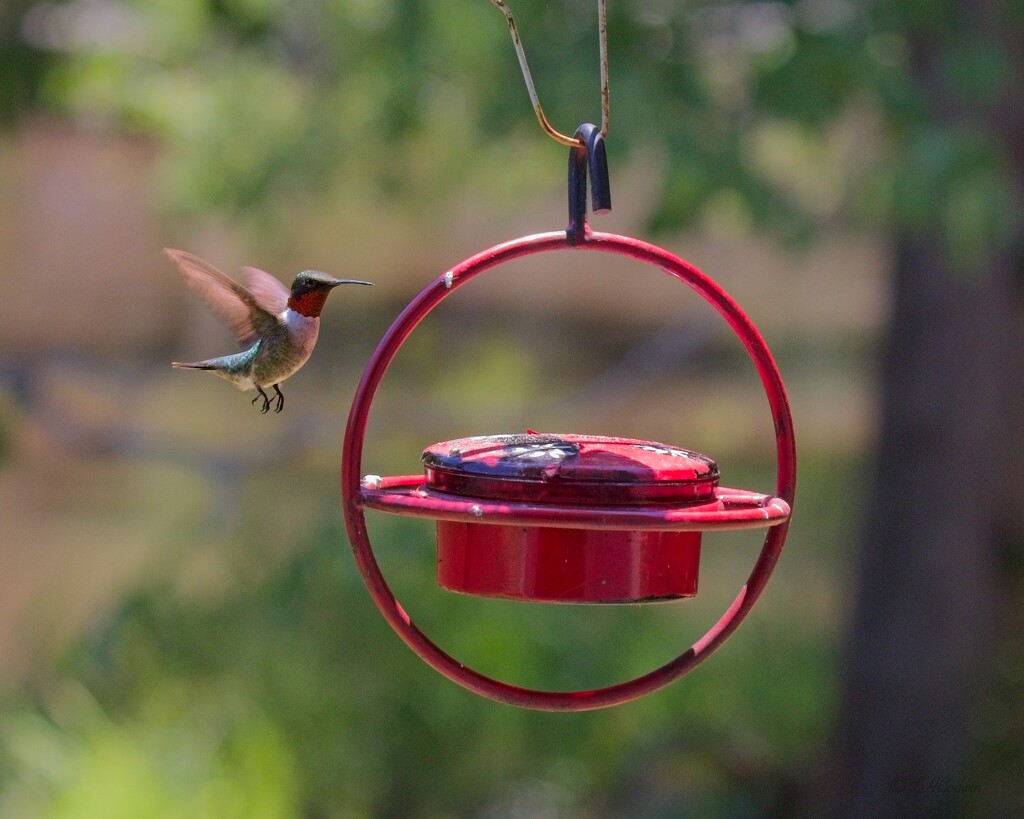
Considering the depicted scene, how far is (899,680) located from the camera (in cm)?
584

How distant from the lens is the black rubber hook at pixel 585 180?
160 cm

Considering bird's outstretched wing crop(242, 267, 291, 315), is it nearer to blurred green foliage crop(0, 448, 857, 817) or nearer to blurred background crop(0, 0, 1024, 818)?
blurred background crop(0, 0, 1024, 818)

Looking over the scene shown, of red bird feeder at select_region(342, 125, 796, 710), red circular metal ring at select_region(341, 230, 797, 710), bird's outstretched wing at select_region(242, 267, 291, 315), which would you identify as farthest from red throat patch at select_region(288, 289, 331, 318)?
red circular metal ring at select_region(341, 230, 797, 710)

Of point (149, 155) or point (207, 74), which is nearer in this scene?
point (207, 74)

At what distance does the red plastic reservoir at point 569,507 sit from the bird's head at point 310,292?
412mm

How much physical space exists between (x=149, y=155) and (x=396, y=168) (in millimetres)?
1960

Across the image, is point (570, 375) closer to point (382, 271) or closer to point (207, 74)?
point (382, 271)

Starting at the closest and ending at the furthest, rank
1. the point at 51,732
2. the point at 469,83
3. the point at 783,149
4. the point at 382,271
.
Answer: the point at 469,83 < the point at 51,732 < the point at 783,149 < the point at 382,271

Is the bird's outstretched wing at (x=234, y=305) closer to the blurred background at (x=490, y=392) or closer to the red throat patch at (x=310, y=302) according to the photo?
the red throat patch at (x=310, y=302)

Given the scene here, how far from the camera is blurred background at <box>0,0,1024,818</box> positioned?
4.43m

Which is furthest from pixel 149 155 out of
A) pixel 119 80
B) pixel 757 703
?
pixel 757 703

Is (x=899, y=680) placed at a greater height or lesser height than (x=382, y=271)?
lesser

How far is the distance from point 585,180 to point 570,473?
1.25ft

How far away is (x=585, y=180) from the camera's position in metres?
1.71
